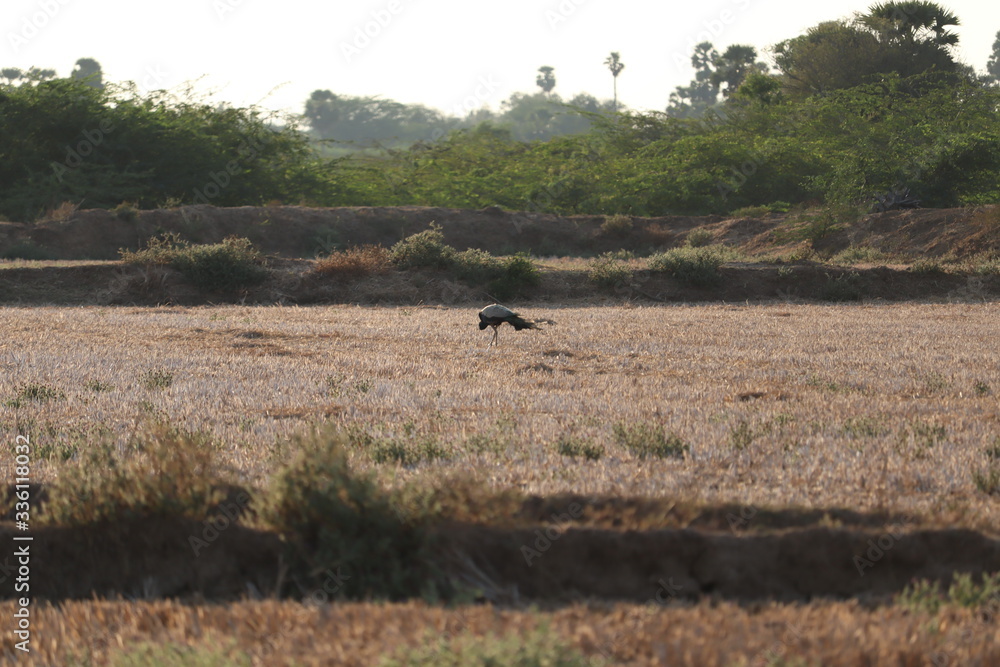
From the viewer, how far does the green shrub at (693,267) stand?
2128 cm

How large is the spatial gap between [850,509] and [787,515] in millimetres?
362

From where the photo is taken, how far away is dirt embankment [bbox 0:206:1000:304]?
20484 millimetres

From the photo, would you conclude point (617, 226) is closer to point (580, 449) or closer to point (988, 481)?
point (580, 449)

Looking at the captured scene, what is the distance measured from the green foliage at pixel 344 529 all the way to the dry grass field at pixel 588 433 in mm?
336

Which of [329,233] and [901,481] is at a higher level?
[329,233]

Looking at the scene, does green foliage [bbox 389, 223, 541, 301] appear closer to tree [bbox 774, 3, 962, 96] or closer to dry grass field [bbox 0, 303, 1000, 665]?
dry grass field [bbox 0, 303, 1000, 665]

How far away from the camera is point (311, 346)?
12383mm

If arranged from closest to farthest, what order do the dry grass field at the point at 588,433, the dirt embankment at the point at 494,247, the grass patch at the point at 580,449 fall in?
1. the dry grass field at the point at 588,433
2. the grass patch at the point at 580,449
3. the dirt embankment at the point at 494,247

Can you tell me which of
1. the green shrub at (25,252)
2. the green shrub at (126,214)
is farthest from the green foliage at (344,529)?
the green shrub at (126,214)

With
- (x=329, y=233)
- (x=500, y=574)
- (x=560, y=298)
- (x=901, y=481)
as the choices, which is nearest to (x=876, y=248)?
(x=560, y=298)

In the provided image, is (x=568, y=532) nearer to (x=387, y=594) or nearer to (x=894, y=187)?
(x=387, y=594)

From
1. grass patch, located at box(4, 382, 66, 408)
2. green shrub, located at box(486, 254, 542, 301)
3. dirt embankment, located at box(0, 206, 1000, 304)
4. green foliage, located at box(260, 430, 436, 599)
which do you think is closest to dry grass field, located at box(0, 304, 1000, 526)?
grass patch, located at box(4, 382, 66, 408)

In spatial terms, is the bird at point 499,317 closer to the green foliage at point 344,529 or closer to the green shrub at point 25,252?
the green foliage at point 344,529

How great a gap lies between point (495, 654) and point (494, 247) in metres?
27.5
